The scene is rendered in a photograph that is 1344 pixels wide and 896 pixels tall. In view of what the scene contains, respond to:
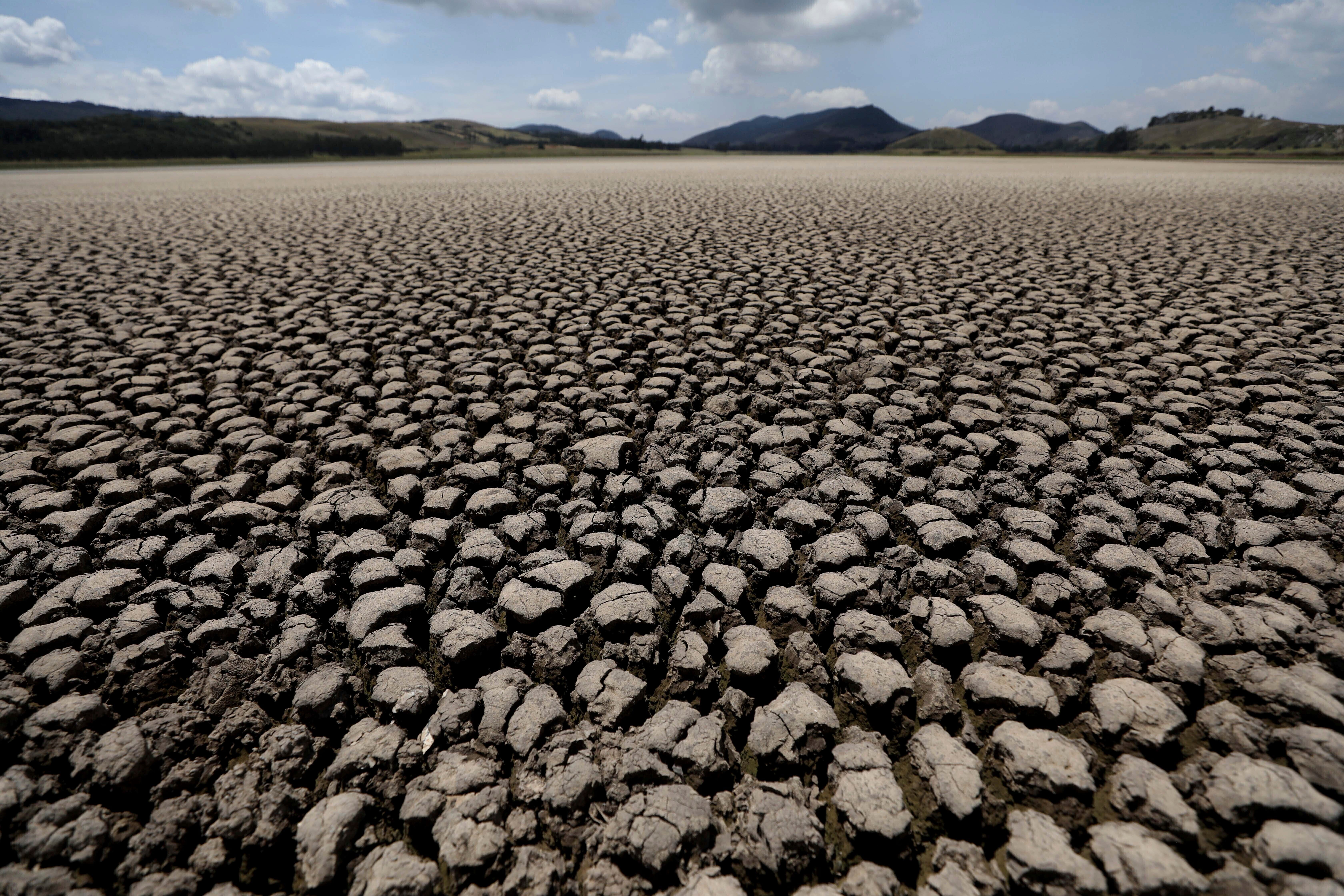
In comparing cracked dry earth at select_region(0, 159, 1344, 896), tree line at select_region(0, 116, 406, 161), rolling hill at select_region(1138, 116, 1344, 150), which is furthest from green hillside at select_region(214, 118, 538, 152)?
rolling hill at select_region(1138, 116, 1344, 150)

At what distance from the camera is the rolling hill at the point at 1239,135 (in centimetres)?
6788

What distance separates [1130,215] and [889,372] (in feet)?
26.2

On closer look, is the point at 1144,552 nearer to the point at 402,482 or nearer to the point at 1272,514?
the point at 1272,514

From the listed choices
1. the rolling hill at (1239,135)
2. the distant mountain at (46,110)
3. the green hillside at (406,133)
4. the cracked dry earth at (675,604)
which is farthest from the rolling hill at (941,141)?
the distant mountain at (46,110)

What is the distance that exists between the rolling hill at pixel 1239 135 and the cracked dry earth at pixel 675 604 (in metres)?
85.9

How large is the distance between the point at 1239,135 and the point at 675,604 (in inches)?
4787

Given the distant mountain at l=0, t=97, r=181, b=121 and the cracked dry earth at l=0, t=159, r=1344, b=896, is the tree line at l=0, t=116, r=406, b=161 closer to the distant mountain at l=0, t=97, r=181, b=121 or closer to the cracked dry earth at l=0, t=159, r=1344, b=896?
the cracked dry earth at l=0, t=159, r=1344, b=896

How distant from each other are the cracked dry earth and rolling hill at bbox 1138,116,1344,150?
85904mm

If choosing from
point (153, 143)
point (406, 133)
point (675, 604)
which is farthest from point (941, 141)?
point (675, 604)

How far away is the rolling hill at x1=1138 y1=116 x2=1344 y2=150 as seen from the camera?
6788cm

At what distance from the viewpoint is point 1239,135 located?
8281 centimetres

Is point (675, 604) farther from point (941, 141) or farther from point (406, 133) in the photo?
point (941, 141)

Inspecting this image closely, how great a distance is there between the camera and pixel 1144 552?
5.89ft

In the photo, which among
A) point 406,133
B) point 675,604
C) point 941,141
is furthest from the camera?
point 941,141
